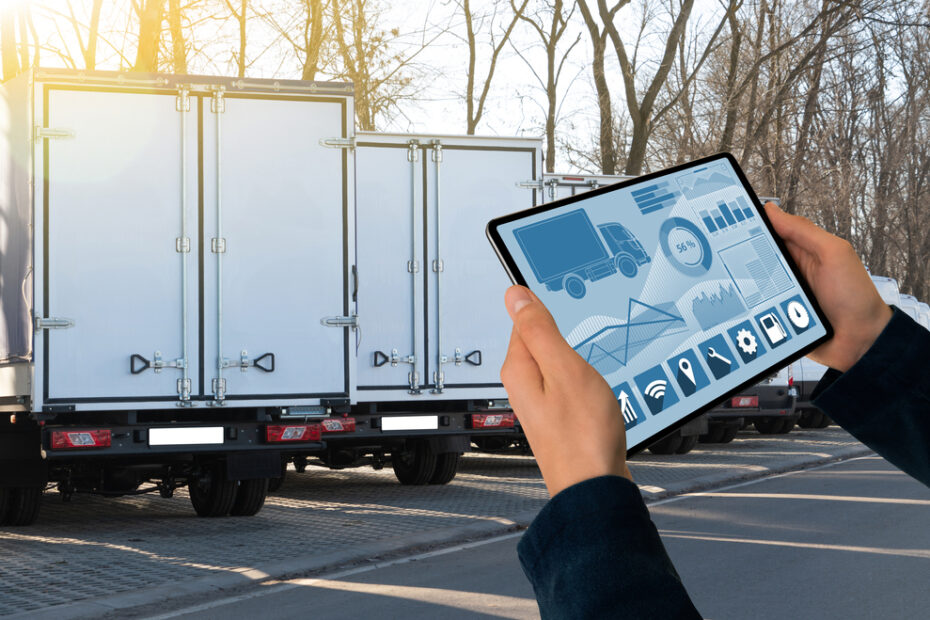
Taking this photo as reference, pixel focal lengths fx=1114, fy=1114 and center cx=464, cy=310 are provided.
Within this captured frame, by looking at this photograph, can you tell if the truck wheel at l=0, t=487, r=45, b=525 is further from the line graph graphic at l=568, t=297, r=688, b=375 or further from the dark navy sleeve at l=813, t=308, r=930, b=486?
the dark navy sleeve at l=813, t=308, r=930, b=486

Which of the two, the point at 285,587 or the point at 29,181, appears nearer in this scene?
the point at 285,587

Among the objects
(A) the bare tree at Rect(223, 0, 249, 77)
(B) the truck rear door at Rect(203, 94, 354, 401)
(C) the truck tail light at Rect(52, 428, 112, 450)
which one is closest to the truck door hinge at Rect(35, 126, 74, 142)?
(B) the truck rear door at Rect(203, 94, 354, 401)

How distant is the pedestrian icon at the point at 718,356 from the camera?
5.04 ft

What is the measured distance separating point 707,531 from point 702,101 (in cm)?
1603

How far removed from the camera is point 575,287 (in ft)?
4.83

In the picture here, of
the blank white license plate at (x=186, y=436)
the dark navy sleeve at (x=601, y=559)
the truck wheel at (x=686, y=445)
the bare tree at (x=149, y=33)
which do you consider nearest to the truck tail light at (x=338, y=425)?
the blank white license plate at (x=186, y=436)

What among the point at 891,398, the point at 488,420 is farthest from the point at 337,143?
the point at 891,398

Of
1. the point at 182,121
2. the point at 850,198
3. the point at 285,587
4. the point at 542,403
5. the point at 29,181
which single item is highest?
the point at 850,198

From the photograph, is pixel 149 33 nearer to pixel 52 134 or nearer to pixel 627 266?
pixel 52 134

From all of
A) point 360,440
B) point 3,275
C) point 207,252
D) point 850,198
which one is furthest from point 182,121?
point 850,198

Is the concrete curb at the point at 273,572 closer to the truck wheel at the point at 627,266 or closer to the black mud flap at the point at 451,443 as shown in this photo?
the black mud flap at the point at 451,443

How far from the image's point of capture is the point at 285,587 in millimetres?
7746

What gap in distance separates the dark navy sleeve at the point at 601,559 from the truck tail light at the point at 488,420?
482 inches

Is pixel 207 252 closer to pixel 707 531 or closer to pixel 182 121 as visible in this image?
pixel 182 121
